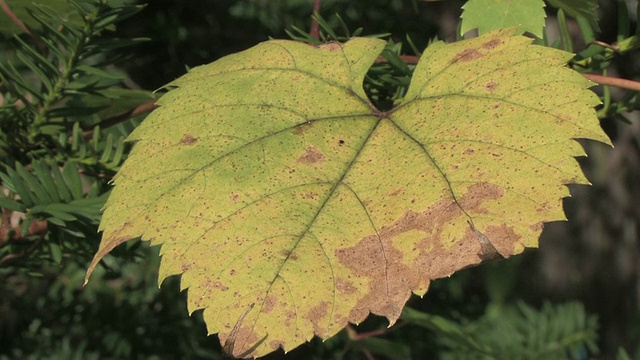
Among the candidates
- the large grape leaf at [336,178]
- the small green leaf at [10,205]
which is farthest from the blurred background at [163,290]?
the large grape leaf at [336,178]

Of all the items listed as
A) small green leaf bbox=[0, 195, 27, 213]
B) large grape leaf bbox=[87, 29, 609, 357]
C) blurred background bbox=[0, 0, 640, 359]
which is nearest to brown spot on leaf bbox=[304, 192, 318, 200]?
large grape leaf bbox=[87, 29, 609, 357]

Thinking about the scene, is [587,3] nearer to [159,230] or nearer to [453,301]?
[159,230]

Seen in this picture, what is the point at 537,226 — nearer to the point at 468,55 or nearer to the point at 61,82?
the point at 468,55

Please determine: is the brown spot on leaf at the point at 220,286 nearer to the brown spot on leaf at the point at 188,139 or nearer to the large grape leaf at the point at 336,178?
the large grape leaf at the point at 336,178

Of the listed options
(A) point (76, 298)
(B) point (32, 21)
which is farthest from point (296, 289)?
(A) point (76, 298)

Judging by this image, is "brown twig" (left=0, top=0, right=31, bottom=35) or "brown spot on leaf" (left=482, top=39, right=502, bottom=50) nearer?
"brown spot on leaf" (left=482, top=39, right=502, bottom=50)

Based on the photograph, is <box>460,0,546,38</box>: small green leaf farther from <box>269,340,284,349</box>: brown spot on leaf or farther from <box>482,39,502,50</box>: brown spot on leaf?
<box>269,340,284,349</box>: brown spot on leaf
